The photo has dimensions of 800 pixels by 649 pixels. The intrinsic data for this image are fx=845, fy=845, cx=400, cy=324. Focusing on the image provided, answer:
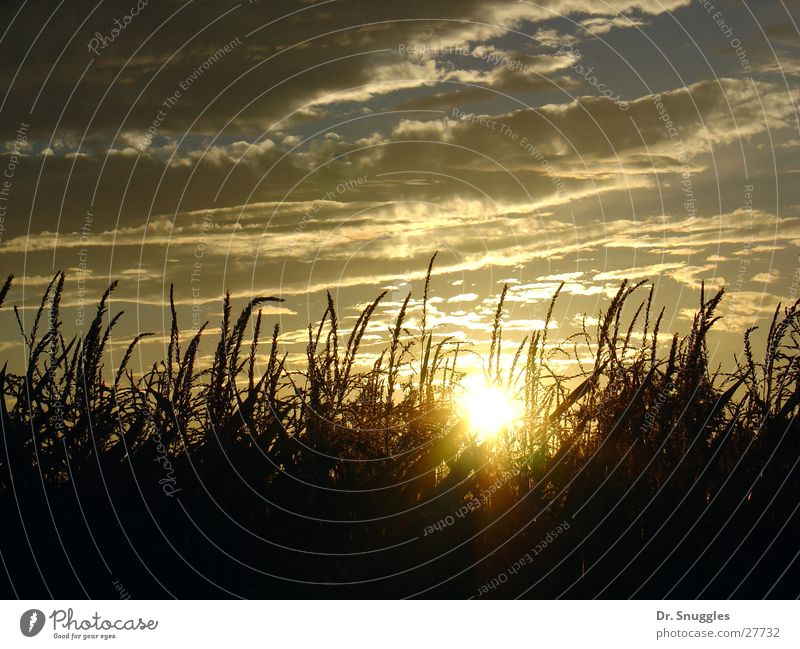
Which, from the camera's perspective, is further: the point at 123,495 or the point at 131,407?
the point at 131,407

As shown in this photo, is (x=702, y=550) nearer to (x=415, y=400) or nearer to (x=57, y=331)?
(x=415, y=400)

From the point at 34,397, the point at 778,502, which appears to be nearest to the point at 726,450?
the point at 778,502

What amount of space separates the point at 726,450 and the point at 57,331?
3509mm

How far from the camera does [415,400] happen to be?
4.88 meters

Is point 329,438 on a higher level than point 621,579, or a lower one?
higher

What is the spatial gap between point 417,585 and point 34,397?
2072 mm

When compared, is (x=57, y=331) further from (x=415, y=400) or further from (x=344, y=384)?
(x=415, y=400)

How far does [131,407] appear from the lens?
13.8 ft

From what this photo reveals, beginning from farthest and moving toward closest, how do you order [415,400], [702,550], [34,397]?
1. [415,400]
2. [34,397]
3. [702,550]

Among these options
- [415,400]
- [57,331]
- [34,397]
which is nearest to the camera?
[34,397]

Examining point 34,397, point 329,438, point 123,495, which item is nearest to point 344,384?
point 329,438

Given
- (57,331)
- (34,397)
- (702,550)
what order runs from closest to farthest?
(702,550), (34,397), (57,331)
